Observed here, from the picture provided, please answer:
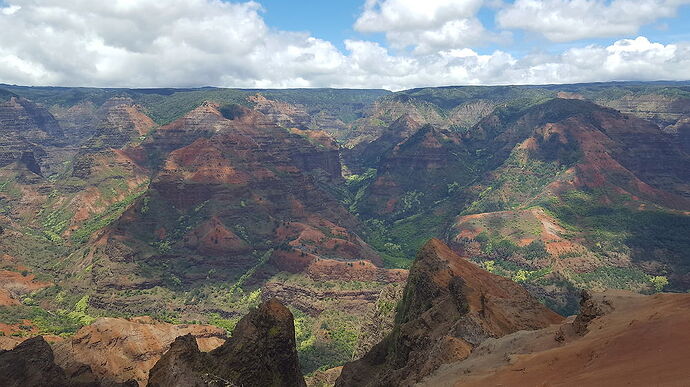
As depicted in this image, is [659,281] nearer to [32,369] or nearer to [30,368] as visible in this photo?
[32,369]

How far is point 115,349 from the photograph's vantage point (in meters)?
91.9

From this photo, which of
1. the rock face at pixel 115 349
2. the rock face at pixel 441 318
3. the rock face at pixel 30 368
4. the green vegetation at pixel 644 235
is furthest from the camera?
the green vegetation at pixel 644 235

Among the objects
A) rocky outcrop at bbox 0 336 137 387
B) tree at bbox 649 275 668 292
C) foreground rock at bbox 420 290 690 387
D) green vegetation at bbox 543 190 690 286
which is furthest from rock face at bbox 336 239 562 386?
green vegetation at bbox 543 190 690 286

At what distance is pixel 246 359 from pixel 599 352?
41728 millimetres

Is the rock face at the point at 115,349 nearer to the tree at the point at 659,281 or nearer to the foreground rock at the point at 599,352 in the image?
the foreground rock at the point at 599,352

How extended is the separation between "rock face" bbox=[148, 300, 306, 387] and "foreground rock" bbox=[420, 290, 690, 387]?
79.8 feet

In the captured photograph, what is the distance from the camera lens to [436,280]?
3002 inches

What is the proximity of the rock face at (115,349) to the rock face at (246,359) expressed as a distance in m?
37.9

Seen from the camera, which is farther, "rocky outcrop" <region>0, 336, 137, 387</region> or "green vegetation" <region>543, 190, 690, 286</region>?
"green vegetation" <region>543, 190, 690, 286</region>

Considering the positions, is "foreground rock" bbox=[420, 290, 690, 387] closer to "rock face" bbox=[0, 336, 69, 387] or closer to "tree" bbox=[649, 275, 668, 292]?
"rock face" bbox=[0, 336, 69, 387]

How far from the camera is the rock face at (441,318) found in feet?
171

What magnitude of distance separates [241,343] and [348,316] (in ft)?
320

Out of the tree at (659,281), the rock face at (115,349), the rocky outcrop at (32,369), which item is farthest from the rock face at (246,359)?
the tree at (659,281)

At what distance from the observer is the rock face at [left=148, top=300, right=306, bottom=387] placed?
173ft
